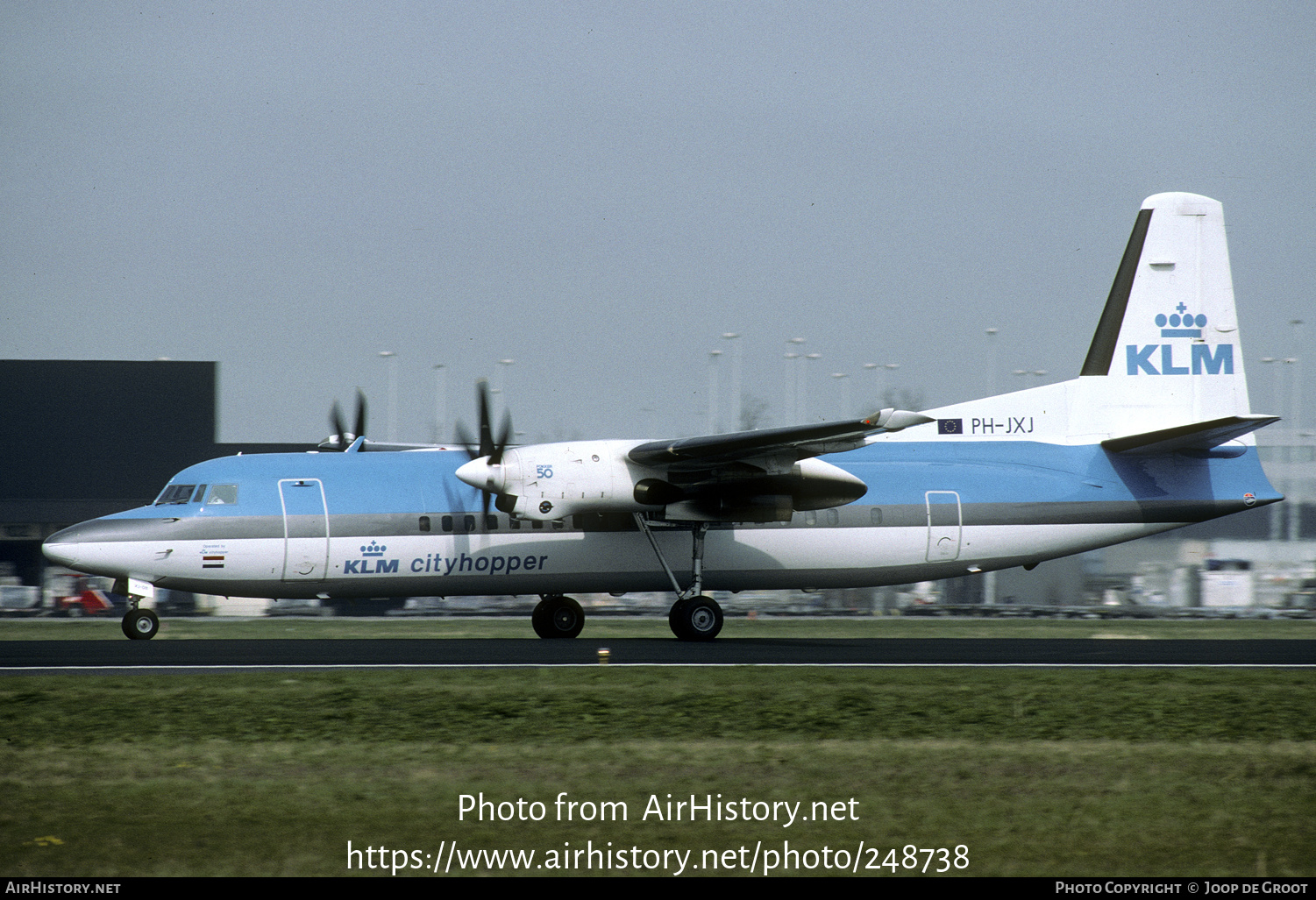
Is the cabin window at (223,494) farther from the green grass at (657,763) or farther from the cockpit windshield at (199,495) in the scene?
the green grass at (657,763)

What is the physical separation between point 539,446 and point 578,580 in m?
2.78

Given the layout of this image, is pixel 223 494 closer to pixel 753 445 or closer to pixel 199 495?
pixel 199 495

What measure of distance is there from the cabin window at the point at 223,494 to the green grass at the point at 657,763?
21.9 ft

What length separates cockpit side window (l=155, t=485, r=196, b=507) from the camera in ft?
68.1

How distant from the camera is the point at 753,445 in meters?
19.8

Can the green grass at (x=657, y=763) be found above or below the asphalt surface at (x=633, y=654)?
below

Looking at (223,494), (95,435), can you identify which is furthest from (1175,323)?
(95,435)

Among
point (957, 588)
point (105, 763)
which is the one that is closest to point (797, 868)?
point (105, 763)

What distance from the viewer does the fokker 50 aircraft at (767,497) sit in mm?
20359

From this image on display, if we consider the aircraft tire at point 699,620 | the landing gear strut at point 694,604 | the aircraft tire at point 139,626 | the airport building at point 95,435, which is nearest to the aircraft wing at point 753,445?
the landing gear strut at point 694,604

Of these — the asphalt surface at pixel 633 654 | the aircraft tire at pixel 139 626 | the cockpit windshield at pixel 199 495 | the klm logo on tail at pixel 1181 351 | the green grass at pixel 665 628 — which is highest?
the klm logo on tail at pixel 1181 351

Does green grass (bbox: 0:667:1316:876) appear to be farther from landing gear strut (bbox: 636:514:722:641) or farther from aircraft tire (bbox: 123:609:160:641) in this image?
aircraft tire (bbox: 123:609:160:641)

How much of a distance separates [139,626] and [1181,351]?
66.8 ft
